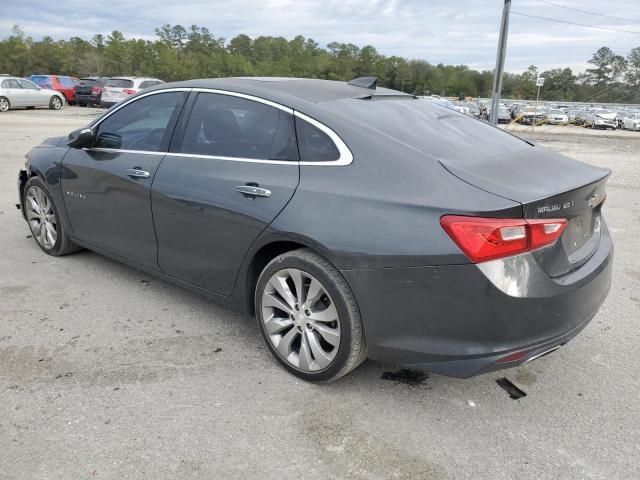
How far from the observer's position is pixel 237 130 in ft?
11.0

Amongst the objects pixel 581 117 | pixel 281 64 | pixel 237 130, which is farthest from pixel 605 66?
Result: pixel 237 130

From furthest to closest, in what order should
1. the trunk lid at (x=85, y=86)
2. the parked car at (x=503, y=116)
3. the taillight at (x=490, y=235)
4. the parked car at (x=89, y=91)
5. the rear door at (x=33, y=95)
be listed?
the parked car at (x=503, y=116), the trunk lid at (x=85, y=86), the parked car at (x=89, y=91), the rear door at (x=33, y=95), the taillight at (x=490, y=235)

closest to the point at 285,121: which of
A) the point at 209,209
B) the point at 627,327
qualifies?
the point at 209,209

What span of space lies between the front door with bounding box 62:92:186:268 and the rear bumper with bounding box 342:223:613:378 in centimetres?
178

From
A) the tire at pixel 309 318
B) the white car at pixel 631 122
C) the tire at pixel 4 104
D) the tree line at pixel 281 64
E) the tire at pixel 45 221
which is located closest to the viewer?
the tire at pixel 309 318

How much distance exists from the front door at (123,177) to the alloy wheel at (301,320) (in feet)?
3.68

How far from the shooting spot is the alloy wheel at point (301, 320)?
2.84m

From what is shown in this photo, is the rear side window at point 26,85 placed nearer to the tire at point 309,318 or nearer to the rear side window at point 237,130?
the rear side window at point 237,130

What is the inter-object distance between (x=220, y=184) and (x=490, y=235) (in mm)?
1620

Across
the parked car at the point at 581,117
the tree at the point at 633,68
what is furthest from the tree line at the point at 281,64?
the parked car at the point at 581,117

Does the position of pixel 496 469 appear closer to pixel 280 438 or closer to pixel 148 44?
pixel 280 438

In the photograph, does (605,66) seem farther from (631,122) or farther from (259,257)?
(259,257)

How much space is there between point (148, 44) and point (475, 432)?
316ft

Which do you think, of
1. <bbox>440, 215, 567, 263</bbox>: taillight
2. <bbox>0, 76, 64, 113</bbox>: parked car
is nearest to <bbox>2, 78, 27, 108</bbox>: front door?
<bbox>0, 76, 64, 113</bbox>: parked car
